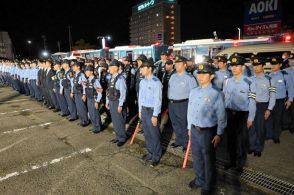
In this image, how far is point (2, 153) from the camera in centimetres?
582

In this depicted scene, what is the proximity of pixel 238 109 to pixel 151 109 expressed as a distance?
161cm

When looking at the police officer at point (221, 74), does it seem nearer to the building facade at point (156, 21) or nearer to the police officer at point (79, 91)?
the police officer at point (79, 91)

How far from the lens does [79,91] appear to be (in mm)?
7598

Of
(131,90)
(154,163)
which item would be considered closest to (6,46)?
(131,90)

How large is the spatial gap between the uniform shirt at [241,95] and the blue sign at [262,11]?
1417cm

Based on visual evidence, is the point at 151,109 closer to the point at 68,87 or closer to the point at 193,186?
the point at 193,186

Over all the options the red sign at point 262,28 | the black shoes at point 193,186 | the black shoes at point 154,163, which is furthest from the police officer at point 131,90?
the red sign at point 262,28

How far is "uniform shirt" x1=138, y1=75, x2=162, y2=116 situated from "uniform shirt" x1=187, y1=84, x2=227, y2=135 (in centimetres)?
123

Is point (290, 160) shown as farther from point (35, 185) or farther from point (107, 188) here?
point (35, 185)

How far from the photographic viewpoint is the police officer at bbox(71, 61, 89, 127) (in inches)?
296

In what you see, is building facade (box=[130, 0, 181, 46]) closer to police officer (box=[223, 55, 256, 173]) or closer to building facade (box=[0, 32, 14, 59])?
building facade (box=[0, 32, 14, 59])

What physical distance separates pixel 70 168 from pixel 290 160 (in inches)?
168

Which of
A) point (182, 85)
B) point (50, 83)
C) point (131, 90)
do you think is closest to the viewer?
point (182, 85)

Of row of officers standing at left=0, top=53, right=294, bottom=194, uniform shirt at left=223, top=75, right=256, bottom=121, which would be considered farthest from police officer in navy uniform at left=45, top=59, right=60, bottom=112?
uniform shirt at left=223, top=75, right=256, bottom=121
